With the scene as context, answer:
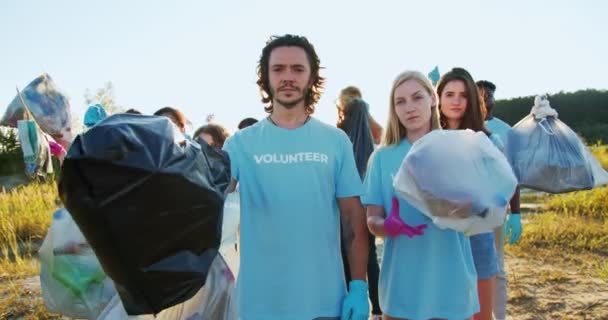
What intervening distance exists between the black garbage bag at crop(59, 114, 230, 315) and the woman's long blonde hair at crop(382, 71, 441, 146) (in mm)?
1031

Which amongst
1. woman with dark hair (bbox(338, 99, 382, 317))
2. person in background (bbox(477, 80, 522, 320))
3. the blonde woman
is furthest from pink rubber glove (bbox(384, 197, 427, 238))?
woman with dark hair (bbox(338, 99, 382, 317))

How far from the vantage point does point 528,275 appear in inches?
177

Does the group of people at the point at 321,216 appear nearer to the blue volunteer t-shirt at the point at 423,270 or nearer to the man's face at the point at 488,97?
the blue volunteer t-shirt at the point at 423,270

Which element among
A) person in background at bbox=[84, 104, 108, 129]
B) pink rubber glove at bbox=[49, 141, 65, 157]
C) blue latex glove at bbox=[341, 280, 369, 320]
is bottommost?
blue latex glove at bbox=[341, 280, 369, 320]

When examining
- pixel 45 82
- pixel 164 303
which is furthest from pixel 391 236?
pixel 45 82

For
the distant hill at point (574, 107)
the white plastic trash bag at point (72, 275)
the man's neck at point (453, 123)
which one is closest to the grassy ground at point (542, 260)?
the man's neck at point (453, 123)

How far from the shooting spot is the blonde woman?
1.84 m

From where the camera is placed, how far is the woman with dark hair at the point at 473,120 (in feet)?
7.97

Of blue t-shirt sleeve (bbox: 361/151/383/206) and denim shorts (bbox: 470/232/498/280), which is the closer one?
blue t-shirt sleeve (bbox: 361/151/383/206)

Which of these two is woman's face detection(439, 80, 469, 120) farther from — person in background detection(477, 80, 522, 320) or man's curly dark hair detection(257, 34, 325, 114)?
man's curly dark hair detection(257, 34, 325, 114)

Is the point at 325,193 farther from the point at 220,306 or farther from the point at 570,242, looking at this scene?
the point at 570,242

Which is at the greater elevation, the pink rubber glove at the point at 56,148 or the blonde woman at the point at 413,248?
the pink rubber glove at the point at 56,148

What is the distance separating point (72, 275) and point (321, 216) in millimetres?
1067

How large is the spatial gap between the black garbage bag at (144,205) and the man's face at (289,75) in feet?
1.96
